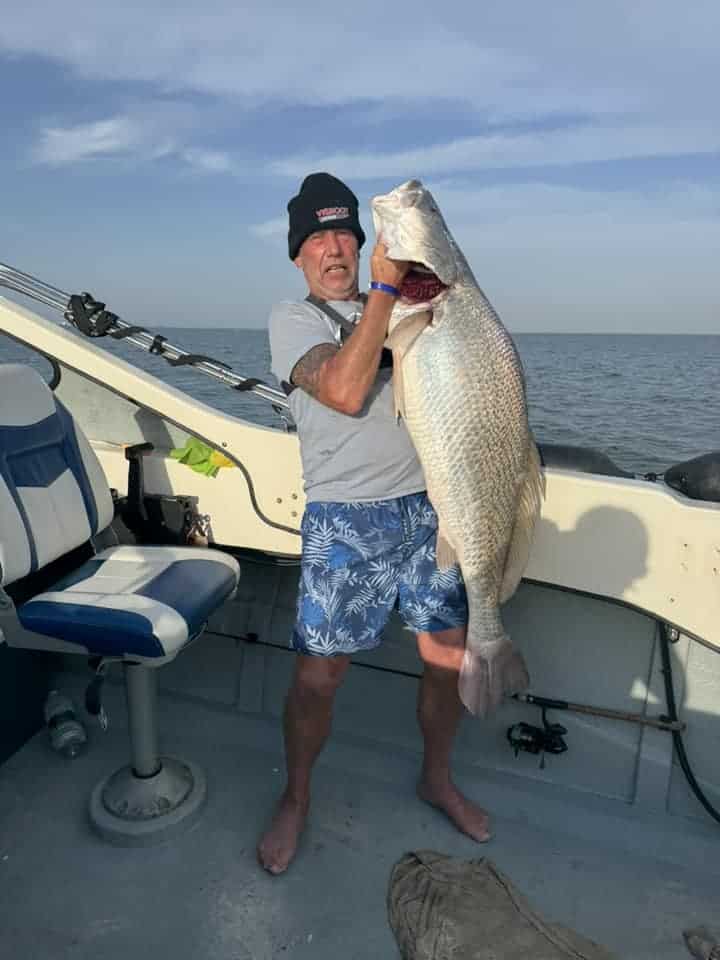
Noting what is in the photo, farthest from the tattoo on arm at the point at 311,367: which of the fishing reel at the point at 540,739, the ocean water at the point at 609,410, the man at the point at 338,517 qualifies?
the ocean water at the point at 609,410

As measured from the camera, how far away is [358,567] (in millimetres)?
2416

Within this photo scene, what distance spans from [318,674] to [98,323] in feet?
6.23

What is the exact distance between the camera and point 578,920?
2381 millimetres

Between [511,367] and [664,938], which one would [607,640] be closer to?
[664,938]

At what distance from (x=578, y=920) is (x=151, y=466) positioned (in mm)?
2414

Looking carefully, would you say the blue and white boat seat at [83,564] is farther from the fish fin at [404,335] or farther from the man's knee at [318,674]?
the fish fin at [404,335]

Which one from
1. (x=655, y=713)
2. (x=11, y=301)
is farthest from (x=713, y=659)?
(x=11, y=301)

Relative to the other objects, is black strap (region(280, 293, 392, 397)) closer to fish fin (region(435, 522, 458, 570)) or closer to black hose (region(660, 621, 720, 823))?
fish fin (region(435, 522, 458, 570))

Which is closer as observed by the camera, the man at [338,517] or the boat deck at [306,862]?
the boat deck at [306,862]

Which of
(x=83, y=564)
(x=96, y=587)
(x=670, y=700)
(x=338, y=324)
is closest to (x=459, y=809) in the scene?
(x=670, y=700)

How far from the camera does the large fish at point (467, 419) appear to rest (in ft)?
6.32

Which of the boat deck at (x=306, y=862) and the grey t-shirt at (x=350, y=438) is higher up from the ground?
the grey t-shirt at (x=350, y=438)

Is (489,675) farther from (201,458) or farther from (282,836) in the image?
(201,458)

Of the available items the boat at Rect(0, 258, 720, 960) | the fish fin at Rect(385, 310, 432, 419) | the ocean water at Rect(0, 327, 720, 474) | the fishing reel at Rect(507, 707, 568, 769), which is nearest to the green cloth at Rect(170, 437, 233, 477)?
the boat at Rect(0, 258, 720, 960)
